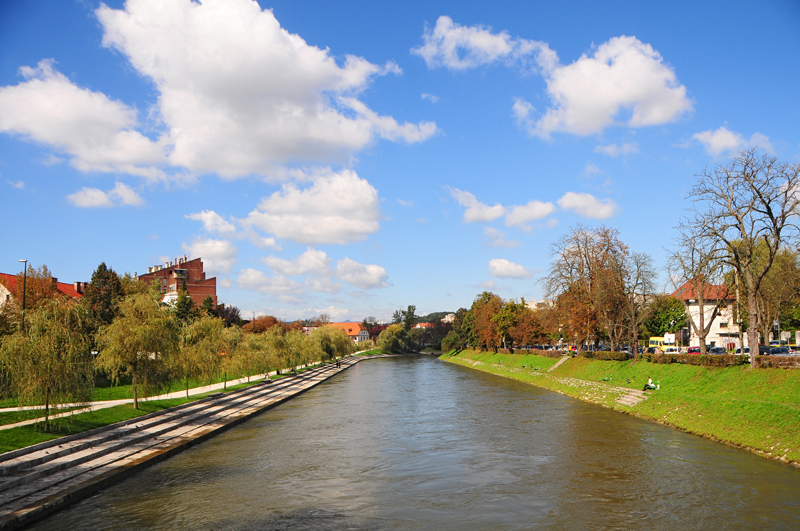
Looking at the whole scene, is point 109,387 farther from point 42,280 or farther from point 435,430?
point 435,430

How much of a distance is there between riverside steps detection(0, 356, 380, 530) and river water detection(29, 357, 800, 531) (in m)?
0.50

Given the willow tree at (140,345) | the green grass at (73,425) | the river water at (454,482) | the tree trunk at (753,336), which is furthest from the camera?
the tree trunk at (753,336)

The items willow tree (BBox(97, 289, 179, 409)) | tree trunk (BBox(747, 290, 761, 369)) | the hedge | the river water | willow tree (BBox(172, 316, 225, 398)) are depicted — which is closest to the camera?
the river water

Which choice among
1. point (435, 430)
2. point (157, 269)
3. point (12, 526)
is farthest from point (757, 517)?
point (157, 269)

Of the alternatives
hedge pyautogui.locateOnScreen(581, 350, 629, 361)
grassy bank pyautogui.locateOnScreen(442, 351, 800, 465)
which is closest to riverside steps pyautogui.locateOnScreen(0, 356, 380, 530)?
grassy bank pyautogui.locateOnScreen(442, 351, 800, 465)

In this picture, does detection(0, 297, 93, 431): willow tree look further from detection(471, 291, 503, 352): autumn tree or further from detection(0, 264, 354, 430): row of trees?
detection(471, 291, 503, 352): autumn tree

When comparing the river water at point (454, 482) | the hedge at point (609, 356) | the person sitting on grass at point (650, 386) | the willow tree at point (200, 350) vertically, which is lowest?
the river water at point (454, 482)

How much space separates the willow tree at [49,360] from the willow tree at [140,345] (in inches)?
213

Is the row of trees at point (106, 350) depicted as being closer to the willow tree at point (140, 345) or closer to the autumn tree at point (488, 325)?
the willow tree at point (140, 345)

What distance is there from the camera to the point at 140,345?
1089 inches

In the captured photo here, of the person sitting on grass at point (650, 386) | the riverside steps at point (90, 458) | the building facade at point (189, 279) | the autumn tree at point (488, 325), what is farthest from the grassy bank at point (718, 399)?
the building facade at point (189, 279)

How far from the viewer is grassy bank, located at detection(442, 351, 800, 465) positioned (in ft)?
67.7

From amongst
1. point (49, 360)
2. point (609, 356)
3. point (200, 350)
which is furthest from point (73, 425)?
point (609, 356)

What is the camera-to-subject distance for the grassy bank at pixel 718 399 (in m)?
20.6
